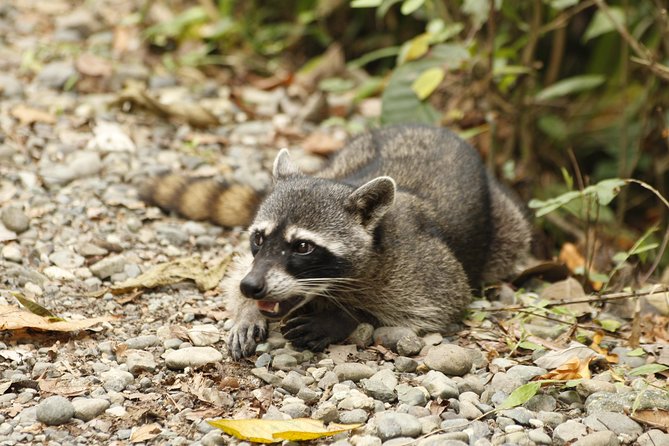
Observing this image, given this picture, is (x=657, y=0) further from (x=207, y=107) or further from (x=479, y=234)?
(x=207, y=107)

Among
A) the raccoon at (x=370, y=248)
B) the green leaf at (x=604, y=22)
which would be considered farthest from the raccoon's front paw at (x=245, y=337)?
the green leaf at (x=604, y=22)

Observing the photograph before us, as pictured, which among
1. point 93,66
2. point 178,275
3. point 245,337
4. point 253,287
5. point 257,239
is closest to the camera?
point 253,287

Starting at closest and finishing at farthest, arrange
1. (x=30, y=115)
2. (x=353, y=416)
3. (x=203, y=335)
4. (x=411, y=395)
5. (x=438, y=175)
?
(x=353, y=416)
(x=411, y=395)
(x=203, y=335)
(x=438, y=175)
(x=30, y=115)

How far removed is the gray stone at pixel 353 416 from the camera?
3.79m

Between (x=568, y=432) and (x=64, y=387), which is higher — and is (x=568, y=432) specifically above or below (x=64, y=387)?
below

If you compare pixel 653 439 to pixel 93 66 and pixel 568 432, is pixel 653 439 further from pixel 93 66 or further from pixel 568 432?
pixel 93 66

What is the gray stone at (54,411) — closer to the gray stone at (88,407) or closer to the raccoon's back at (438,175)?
the gray stone at (88,407)

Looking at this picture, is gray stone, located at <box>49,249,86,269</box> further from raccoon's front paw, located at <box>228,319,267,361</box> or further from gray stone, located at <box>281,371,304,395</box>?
gray stone, located at <box>281,371,304,395</box>

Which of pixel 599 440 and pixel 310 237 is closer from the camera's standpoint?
pixel 599 440

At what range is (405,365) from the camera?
4.41 m

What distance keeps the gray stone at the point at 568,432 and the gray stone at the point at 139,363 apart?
1878 millimetres

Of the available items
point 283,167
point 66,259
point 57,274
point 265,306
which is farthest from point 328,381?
point 66,259

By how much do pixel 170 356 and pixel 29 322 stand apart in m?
0.71

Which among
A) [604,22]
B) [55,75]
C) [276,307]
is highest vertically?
[604,22]
